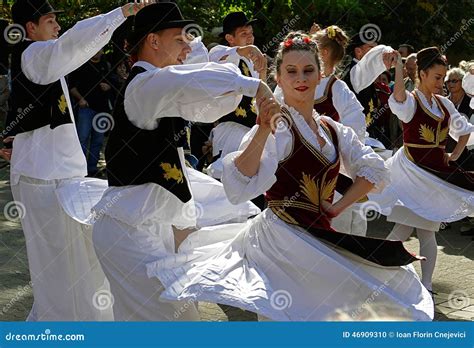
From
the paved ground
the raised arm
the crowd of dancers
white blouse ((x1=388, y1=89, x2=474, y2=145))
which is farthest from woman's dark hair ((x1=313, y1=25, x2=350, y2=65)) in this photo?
the paved ground

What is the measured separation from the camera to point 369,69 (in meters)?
6.78

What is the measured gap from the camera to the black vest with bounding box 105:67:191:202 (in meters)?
4.00

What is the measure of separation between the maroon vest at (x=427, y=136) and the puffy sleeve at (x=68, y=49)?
8.98 feet

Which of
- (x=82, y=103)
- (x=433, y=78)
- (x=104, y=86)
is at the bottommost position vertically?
(x=82, y=103)

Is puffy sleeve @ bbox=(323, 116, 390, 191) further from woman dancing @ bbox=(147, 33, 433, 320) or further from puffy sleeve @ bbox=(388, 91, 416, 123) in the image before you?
puffy sleeve @ bbox=(388, 91, 416, 123)

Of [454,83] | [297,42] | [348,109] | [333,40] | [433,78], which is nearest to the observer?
[297,42]

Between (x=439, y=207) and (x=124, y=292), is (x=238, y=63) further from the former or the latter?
(x=124, y=292)

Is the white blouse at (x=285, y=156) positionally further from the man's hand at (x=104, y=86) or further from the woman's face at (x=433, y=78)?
the man's hand at (x=104, y=86)

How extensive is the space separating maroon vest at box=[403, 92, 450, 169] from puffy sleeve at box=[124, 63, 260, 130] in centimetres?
313

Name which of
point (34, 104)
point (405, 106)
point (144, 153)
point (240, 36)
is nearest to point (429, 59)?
point (405, 106)

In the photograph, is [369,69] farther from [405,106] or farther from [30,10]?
[30,10]

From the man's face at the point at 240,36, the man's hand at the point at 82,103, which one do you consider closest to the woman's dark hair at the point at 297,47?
the man's face at the point at 240,36

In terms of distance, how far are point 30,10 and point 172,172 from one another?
173 centimetres

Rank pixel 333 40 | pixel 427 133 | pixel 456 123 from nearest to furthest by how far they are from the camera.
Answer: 1. pixel 333 40
2. pixel 427 133
3. pixel 456 123
